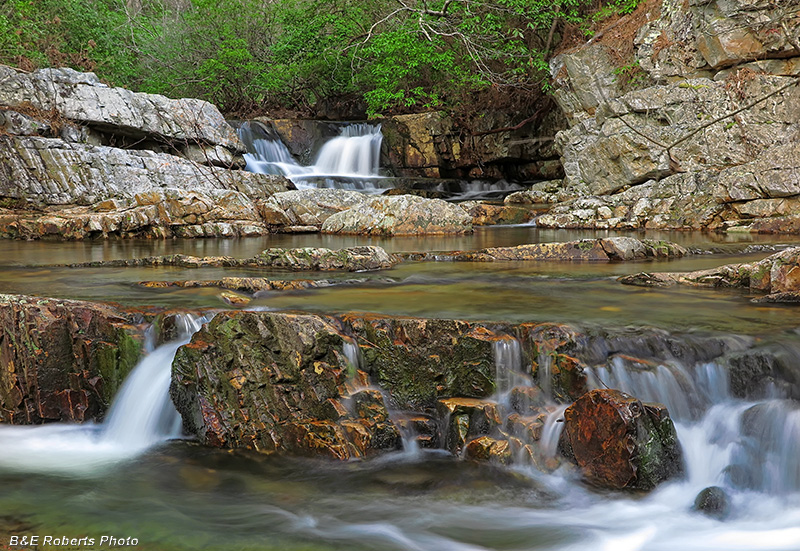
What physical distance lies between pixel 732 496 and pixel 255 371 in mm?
2687

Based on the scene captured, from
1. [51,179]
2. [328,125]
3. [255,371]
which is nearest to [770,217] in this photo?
[255,371]

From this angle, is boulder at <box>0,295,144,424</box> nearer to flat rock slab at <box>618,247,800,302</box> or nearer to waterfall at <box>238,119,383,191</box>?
flat rock slab at <box>618,247,800,302</box>

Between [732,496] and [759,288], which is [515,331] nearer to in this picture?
[732,496]

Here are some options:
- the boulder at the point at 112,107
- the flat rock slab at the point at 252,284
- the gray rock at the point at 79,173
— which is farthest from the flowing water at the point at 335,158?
the flat rock slab at the point at 252,284

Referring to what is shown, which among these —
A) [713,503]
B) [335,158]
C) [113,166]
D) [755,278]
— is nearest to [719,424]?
[713,503]

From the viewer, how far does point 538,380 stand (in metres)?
3.48

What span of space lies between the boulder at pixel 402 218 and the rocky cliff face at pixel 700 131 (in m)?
2.53

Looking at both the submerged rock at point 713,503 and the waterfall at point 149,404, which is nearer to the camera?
the submerged rock at point 713,503

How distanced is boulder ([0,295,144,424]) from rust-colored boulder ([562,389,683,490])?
2911 mm

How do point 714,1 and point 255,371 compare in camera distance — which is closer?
point 255,371

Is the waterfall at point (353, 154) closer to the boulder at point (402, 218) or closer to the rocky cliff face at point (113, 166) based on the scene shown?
the rocky cliff face at point (113, 166)

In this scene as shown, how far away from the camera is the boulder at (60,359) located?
3922mm

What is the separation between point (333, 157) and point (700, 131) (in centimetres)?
1119

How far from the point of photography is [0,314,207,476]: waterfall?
348 cm
